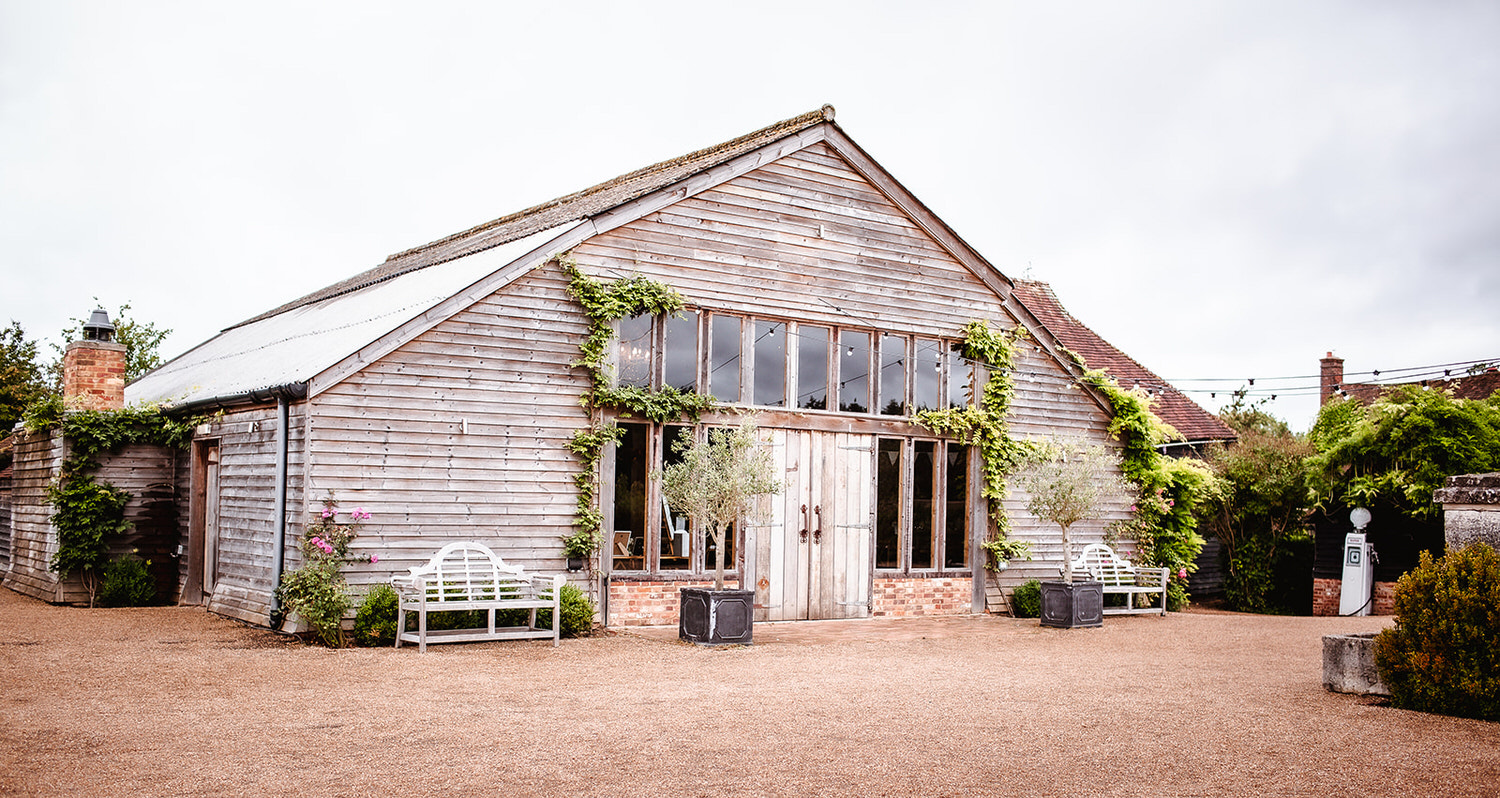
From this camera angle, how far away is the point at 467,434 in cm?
1275

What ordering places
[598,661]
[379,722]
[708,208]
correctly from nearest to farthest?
[379,722], [598,661], [708,208]

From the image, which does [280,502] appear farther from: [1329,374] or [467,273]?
[1329,374]

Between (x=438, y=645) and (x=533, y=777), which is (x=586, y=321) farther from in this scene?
(x=533, y=777)

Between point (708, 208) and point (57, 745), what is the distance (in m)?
9.51

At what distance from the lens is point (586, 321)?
13562 millimetres

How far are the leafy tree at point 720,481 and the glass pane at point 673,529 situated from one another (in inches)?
32.8

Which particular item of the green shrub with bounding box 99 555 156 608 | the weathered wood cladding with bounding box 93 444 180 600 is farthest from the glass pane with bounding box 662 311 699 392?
the green shrub with bounding box 99 555 156 608

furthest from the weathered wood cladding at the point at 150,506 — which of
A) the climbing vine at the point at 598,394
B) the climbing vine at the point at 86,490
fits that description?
the climbing vine at the point at 598,394

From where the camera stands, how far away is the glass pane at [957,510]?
16.1 m

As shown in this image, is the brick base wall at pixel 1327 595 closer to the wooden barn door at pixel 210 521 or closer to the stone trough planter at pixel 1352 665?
the stone trough planter at pixel 1352 665

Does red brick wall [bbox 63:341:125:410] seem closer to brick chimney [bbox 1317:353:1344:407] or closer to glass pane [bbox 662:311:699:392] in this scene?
glass pane [bbox 662:311:699:392]

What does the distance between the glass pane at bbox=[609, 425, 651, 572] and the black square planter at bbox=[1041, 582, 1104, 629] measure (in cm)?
521

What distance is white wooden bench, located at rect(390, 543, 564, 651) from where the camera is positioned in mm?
11609

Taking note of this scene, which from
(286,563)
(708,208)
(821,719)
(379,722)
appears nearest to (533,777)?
(379,722)
